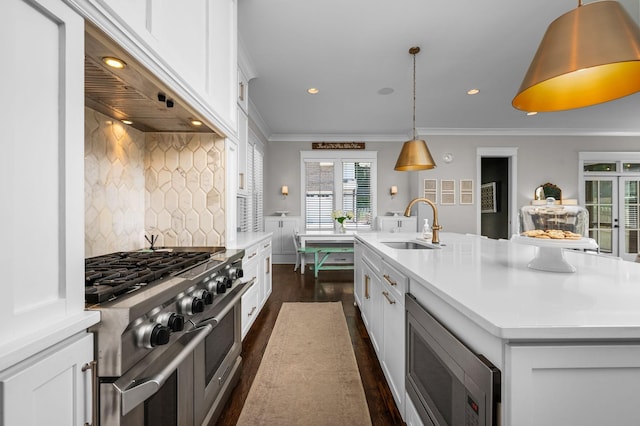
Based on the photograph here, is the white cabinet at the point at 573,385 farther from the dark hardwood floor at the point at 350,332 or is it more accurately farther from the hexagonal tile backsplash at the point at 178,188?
the hexagonal tile backsplash at the point at 178,188

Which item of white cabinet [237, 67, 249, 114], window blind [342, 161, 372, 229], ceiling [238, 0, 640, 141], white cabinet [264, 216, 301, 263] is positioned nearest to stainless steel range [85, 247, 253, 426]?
white cabinet [237, 67, 249, 114]

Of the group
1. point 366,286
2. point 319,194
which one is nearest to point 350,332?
point 366,286

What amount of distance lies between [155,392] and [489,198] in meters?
8.96

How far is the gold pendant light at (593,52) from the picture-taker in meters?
0.89

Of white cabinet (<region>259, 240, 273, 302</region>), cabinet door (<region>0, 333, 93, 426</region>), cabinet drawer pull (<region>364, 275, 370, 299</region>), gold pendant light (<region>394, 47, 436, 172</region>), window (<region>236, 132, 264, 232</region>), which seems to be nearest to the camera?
cabinet door (<region>0, 333, 93, 426</region>)

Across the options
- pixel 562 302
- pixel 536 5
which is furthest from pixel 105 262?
pixel 536 5

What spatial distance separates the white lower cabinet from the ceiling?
2.23 meters

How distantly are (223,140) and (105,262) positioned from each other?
43.2 inches

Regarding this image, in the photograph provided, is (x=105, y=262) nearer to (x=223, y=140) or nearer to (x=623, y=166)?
(x=223, y=140)

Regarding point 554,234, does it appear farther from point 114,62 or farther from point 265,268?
point 265,268

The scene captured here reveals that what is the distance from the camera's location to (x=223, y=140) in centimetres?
213

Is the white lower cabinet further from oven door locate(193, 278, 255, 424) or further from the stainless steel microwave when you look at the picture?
oven door locate(193, 278, 255, 424)

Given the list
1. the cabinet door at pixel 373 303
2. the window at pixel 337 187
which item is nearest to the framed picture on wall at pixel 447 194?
the window at pixel 337 187

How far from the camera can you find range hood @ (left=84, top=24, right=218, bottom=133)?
3.40 ft
